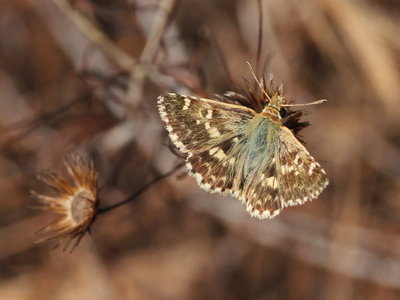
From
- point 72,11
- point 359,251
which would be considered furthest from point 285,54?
point 72,11

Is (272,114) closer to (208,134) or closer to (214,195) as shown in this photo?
(208,134)

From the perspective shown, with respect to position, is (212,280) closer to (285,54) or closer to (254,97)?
(285,54)

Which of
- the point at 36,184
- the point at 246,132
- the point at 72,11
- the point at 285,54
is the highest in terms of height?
the point at 72,11

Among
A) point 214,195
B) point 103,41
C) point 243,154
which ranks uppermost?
point 103,41

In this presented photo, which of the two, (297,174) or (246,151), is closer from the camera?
(297,174)

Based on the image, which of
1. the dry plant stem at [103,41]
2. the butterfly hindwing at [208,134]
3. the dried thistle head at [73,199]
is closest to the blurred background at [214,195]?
the dry plant stem at [103,41]

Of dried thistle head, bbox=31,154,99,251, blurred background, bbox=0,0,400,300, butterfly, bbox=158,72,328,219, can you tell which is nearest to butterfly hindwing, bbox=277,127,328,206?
butterfly, bbox=158,72,328,219

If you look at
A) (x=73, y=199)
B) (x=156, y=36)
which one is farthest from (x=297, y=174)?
(x=156, y=36)
